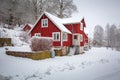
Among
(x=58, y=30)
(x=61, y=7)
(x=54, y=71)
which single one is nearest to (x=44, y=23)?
(x=58, y=30)

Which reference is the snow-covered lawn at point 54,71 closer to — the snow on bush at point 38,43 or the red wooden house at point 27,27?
the snow on bush at point 38,43

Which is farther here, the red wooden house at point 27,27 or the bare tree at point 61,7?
the red wooden house at point 27,27

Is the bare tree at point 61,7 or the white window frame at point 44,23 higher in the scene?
the bare tree at point 61,7

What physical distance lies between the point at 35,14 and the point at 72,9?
1124cm

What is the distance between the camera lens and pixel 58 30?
73.0 feet

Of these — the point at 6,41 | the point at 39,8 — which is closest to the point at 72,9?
the point at 39,8

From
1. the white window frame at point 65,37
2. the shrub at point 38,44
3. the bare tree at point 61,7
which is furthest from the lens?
the bare tree at point 61,7

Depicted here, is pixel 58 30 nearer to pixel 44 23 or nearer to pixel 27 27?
pixel 44 23

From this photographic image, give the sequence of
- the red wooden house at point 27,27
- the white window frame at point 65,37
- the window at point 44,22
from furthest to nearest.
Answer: the red wooden house at point 27,27 → the window at point 44,22 → the white window frame at point 65,37

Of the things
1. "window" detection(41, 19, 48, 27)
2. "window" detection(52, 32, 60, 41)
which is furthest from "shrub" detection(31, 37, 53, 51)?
"window" detection(41, 19, 48, 27)

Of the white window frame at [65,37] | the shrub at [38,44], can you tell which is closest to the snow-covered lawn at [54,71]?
the shrub at [38,44]

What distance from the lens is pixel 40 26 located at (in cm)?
2417

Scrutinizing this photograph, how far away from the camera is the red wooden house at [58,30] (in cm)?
2231

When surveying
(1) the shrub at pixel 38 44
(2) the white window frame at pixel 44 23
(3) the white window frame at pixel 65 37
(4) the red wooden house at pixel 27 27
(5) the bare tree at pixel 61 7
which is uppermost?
(5) the bare tree at pixel 61 7
